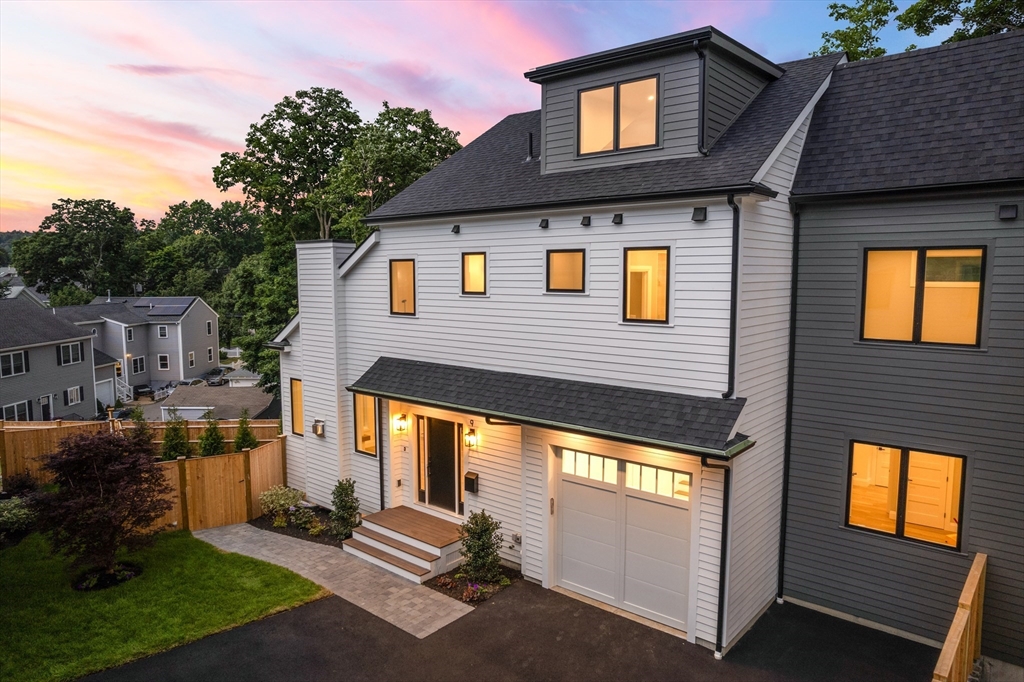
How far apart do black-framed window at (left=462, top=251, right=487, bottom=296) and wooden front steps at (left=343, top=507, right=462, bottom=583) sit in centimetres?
448

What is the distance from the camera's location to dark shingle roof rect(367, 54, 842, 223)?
786 centimetres

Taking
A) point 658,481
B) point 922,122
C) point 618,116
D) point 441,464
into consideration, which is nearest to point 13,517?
point 441,464

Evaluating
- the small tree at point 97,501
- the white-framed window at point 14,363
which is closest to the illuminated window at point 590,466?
the small tree at point 97,501

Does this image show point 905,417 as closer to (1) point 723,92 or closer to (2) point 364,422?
(1) point 723,92

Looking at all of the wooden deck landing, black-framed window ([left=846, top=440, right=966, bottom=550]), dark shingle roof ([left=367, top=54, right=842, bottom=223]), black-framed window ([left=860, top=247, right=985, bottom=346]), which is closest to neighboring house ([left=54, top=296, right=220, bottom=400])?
the wooden deck landing

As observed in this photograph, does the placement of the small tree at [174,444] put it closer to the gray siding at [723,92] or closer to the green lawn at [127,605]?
the green lawn at [127,605]

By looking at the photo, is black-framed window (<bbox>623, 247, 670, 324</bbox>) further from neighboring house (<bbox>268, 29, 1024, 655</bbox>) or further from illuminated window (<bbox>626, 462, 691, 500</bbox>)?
illuminated window (<bbox>626, 462, 691, 500</bbox>)

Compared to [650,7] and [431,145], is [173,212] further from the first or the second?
[650,7]

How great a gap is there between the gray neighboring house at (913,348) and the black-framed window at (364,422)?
8.23 meters

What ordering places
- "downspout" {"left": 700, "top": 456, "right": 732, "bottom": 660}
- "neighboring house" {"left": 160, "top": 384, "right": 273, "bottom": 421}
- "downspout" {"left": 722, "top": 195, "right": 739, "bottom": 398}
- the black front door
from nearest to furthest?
"downspout" {"left": 722, "top": 195, "right": 739, "bottom": 398}
"downspout" {"left": 700, "top": 456, "right": 732, "bottom": 660}
the black front door
"neighboring house" {"left": 160, "top": 384, "right": 273, "bottom": 421}

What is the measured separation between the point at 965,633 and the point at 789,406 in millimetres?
3625

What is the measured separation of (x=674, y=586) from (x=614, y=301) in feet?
13.9

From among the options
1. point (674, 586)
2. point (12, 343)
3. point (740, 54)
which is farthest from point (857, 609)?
point (12, 343)

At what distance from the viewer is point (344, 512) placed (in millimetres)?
11828
